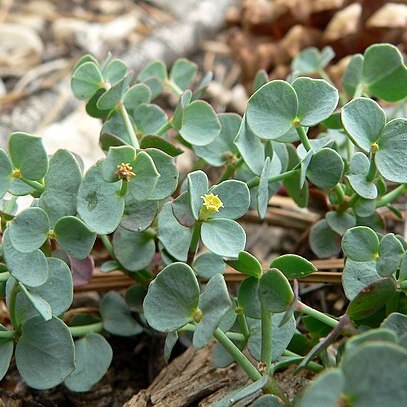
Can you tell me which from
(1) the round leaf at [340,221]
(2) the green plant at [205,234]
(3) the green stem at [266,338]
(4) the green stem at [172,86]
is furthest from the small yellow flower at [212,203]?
(4) the green stem at [172,86]

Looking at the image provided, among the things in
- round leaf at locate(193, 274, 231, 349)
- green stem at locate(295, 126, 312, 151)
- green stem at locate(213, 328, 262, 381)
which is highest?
green stem at locate(295, 126, 312, 151)

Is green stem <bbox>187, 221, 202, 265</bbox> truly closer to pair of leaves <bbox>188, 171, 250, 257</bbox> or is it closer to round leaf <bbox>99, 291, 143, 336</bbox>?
pair of leaves <bbox>188, 171, 250, 257</bbox>

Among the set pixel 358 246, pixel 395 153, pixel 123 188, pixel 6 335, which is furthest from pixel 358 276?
pixel 6 335

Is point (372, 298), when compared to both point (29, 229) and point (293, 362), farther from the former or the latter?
point (29, 229)

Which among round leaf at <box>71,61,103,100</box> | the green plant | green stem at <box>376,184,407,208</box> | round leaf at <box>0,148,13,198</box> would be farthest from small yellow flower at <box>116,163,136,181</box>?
green stem at <box>376,184,407,208</box>

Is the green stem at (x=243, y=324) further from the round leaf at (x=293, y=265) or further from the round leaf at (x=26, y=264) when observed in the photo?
the round leaf at (x=26, y=264)

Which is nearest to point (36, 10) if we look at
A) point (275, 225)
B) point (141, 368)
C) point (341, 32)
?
point (341, 32)
